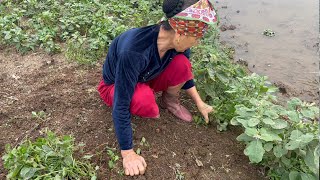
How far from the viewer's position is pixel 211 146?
2781 millimetres

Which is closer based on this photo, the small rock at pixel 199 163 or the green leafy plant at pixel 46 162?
the green leafy plant at pixel 46 162

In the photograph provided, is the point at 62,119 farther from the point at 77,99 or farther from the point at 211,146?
the point at 211,146

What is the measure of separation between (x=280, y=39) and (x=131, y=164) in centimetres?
326

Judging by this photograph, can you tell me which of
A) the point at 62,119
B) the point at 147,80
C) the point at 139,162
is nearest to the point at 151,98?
the point at 147,80

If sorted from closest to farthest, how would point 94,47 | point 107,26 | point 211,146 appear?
1. point 211,146
2. point 94,47
3. point 107,26

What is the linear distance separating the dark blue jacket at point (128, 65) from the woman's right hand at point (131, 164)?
0.15ft

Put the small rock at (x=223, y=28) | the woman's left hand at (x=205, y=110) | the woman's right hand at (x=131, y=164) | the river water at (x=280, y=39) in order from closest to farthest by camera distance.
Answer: the woman's right hand at (x=131, y=164)
the woman's left hand at (x=205, y=110)
the river water at (x=280, y=39)
the small rock at (x=223, y=28)

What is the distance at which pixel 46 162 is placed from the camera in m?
2.31

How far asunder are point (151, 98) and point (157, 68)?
0.21 meters

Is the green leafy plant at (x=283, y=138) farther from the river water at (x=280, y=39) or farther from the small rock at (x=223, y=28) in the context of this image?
the small rock at (x=223, y=28)

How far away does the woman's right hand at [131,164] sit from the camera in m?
2.42

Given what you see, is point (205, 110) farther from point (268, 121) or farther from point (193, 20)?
point (193, 20)

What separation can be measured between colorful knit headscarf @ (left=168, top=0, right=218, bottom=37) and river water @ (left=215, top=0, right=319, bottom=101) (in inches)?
78.0

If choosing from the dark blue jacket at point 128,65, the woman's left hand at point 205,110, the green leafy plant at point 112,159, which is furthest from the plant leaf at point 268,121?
the green leafy plant at point 112,159
